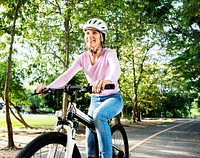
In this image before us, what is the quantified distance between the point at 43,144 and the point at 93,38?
53.6 inches

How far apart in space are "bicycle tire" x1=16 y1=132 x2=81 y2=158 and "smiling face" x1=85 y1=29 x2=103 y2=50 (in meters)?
1.12

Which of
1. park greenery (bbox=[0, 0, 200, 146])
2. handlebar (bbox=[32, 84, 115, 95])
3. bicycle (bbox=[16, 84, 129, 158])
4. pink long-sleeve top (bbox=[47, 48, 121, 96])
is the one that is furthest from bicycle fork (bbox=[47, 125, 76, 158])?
park greenery (bbox=[0, 0, 200, 146])

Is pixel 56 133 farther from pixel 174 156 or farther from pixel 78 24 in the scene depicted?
pixel 78 24

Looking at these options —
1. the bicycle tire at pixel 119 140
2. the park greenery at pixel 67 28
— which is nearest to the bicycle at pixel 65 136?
the bicycle tire at pixel 119 140

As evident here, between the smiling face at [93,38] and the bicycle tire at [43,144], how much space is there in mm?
1116

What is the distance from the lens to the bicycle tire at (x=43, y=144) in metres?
2.50

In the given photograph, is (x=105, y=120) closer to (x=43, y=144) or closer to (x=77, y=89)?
(x=77, y=89)

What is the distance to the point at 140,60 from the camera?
2933 centimetres

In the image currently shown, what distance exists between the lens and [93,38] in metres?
3.41

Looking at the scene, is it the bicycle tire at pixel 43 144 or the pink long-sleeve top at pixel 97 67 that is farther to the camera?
the pink long-sleeve top at pixel 97 67

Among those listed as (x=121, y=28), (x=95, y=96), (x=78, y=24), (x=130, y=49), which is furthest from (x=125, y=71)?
(x=95, y=96)

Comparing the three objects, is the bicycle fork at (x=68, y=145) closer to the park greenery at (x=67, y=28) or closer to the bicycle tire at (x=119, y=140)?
the bicycle tire at (x=119, y=140)

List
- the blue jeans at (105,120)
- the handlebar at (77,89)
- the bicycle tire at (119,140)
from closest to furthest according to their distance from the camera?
the handlebar at (77,89) < the blue jeans at (105,120) < the bicycle tire at (119,140)

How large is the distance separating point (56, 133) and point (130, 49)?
80.3ft
